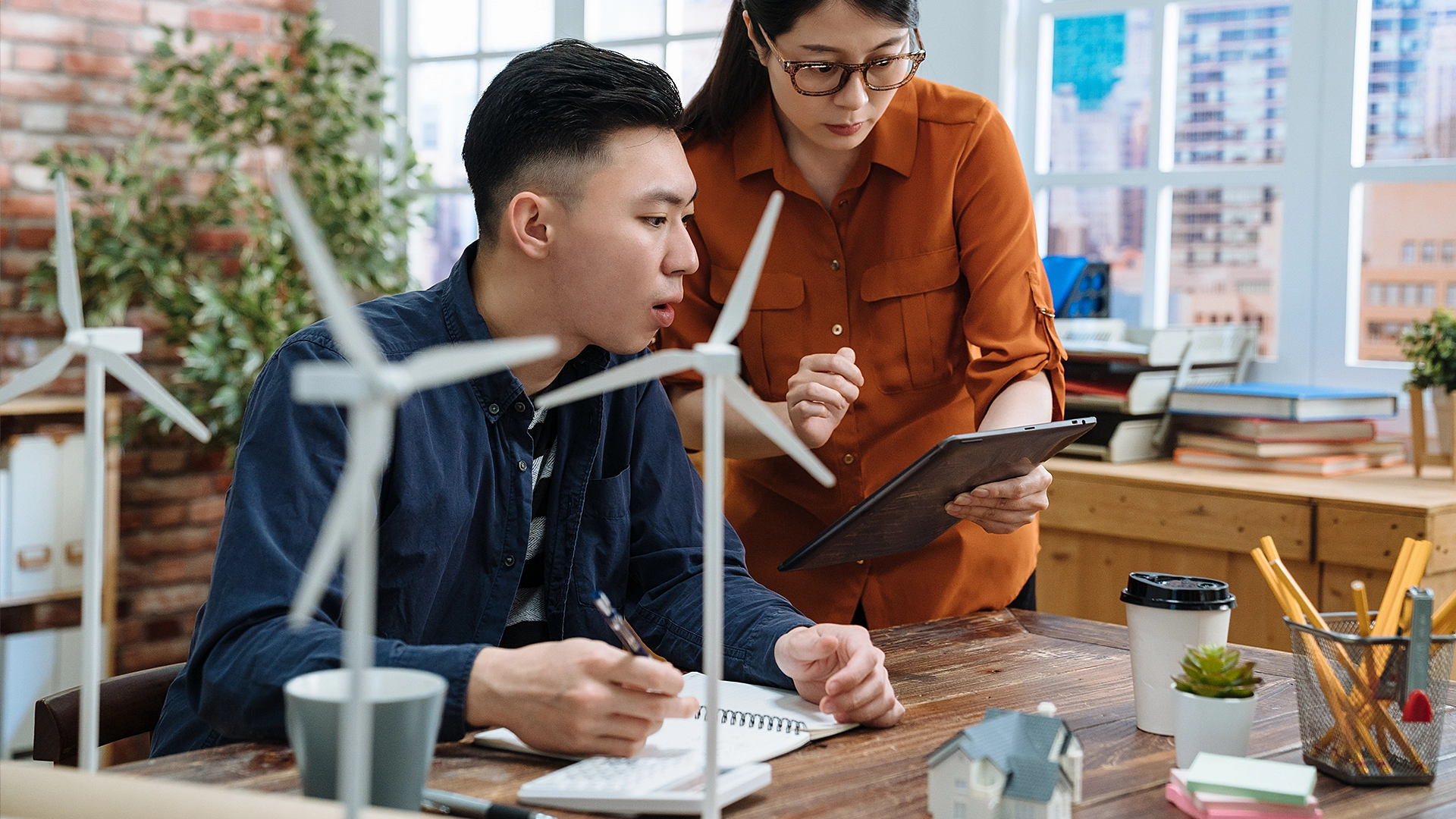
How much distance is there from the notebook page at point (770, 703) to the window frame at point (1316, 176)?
2.08 metres

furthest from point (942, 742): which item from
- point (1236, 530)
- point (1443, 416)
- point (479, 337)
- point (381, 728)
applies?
point (1443, 416)

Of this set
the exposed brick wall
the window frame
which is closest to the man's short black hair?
the window frame

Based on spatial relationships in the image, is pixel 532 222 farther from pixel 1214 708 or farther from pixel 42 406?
pixel 42 406

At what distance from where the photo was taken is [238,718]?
1.10 metres

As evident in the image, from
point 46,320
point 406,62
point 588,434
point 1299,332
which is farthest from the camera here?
point 406,62

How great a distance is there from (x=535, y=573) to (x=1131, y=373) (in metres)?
1.73

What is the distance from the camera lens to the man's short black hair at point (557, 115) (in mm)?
1388

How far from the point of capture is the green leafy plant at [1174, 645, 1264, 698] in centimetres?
108

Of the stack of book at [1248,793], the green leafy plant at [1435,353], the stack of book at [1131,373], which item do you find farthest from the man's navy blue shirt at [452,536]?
the green leafy plant at [1435,353]

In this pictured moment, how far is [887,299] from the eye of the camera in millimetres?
1780

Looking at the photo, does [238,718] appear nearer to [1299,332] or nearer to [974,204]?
[974,204]

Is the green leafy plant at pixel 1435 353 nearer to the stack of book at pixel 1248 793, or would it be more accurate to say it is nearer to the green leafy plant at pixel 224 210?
the stack of book at pixel 1248 793

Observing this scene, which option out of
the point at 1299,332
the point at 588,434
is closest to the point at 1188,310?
the point at 1299,332

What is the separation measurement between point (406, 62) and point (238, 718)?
3.38 metres
